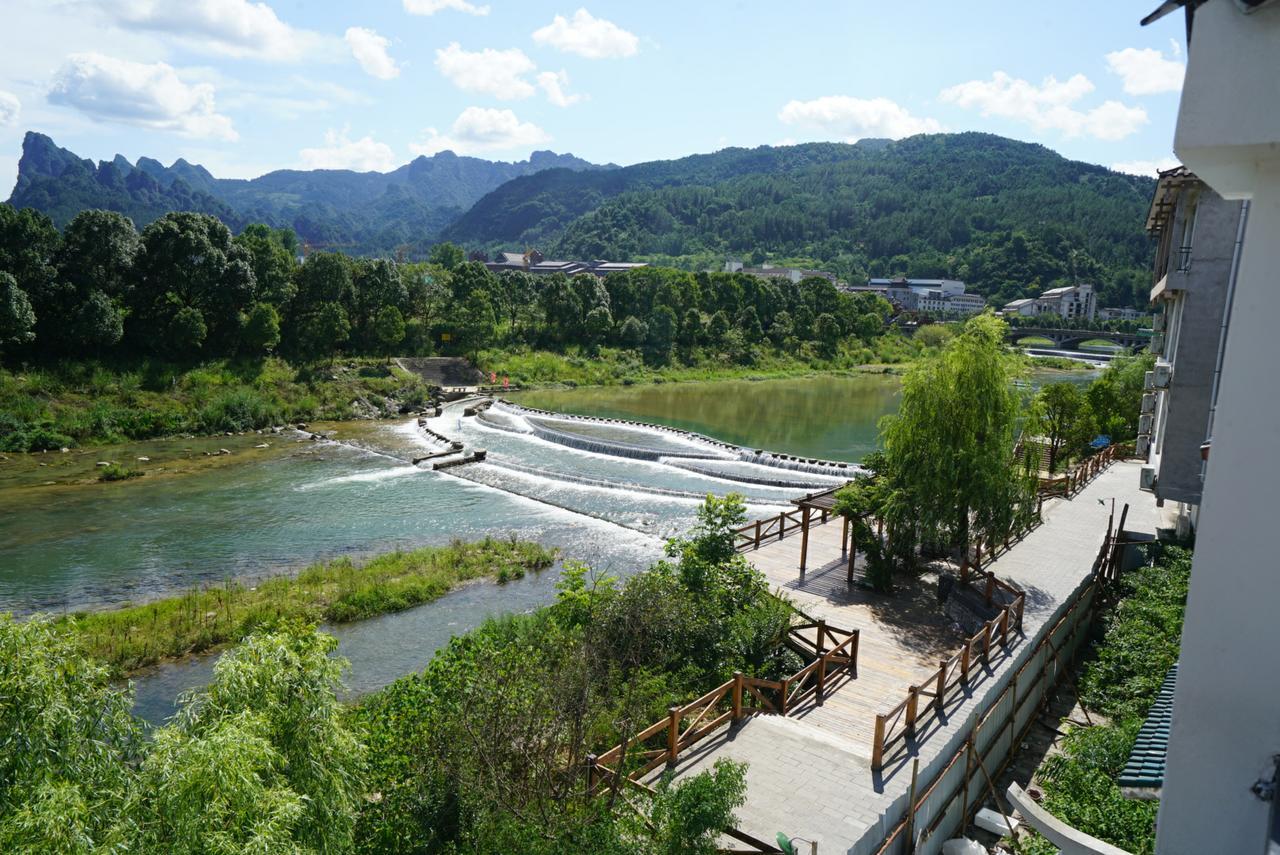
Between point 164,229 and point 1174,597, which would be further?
point 164,229

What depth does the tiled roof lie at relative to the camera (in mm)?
5566

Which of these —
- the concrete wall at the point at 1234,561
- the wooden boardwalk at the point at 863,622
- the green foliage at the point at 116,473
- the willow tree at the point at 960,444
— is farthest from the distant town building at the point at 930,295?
the concrete wall at the point at 1234,561

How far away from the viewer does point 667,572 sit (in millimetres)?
14156

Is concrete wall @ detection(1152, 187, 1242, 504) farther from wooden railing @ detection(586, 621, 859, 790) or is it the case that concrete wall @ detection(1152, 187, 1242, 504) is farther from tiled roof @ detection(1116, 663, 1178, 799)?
tiled roof @ detection(1116, 663, 1178, 799)

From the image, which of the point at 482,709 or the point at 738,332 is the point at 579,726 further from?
the point at 738,332

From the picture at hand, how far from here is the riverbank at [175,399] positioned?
122 ft

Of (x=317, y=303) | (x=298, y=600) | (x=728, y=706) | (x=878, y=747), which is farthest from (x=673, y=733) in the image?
(x=317, y=303)

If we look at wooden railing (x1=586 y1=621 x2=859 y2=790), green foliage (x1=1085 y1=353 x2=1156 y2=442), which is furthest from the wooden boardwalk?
green foliage (x1=1085 y1=353 x2=1156 y2=442)

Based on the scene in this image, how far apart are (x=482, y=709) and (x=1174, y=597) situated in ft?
44.7

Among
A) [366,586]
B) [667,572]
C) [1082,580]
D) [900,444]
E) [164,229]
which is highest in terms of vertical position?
[164,229]

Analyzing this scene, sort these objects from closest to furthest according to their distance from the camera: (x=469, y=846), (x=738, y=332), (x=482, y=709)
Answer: (x=469, y=846)
(x=482, y=709)
(x=738, y=332)

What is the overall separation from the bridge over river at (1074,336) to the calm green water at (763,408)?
4346 centimetres

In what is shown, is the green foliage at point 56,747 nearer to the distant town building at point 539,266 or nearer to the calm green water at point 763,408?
the calm green water at point 763,408

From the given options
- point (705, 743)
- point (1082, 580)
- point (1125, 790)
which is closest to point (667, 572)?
point (705, 743)
